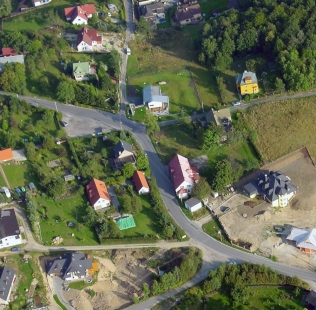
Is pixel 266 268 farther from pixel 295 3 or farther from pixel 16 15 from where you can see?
pixel 16 15

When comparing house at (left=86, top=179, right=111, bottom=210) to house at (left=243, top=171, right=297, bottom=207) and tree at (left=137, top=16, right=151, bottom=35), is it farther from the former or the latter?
tree at (left=137, top=16, right=151, bottom=35)

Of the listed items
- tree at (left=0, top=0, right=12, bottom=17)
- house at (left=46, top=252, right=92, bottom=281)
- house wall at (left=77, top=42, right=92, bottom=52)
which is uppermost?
tree at (left=0, top=0, right=12, bottom=17)

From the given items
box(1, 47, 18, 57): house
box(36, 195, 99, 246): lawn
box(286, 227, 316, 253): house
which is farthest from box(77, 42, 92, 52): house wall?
box(286, 227, 316, 253): house

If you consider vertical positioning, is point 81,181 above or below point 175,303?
above

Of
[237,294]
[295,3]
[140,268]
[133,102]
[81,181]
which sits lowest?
[237,294]

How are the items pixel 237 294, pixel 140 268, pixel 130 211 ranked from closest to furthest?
pixel 237 294 → pixel 140 268 → pixel 130 211

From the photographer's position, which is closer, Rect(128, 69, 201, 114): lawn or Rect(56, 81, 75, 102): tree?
Rect(56, 81, 75, 102): tree

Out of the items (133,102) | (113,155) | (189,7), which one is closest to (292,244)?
(113,155)
